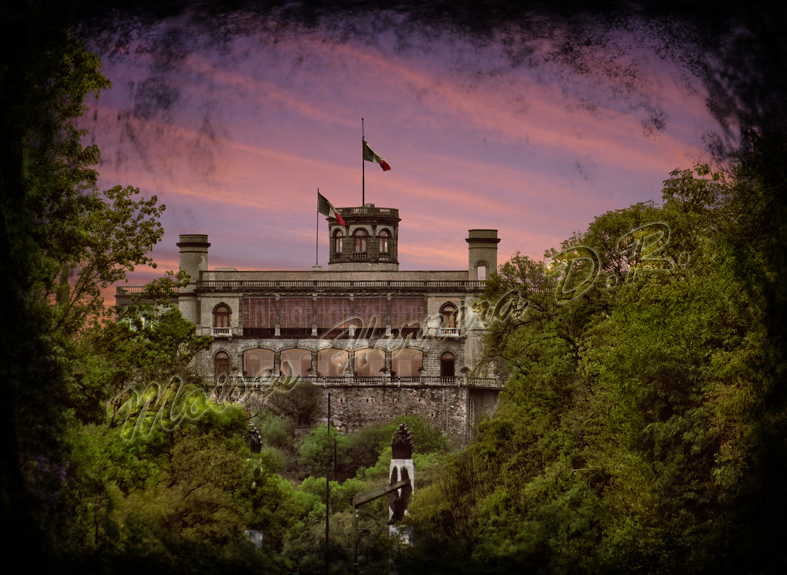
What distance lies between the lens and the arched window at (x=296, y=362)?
57188 millimetres

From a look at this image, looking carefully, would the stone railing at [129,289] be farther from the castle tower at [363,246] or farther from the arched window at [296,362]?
the arched window at [296,362]

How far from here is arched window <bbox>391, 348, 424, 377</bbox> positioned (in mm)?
59125

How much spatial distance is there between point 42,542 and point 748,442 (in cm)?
453

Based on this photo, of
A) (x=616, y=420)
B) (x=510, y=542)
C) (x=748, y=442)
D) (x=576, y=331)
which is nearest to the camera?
(x=748, y=442)

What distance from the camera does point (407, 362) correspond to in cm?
5988

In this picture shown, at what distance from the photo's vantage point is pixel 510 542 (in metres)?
8.06

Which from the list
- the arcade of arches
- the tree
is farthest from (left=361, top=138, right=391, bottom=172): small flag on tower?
the arcade of arches

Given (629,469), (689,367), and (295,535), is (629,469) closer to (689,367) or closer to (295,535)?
(689,367)

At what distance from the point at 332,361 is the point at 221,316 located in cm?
1525

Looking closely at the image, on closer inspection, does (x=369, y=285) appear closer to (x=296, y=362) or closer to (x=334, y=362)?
(x=334, y=362)

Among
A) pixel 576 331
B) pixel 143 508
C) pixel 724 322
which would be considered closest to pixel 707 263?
Result: pixel 724 322

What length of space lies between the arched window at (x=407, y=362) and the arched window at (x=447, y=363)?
1563mm

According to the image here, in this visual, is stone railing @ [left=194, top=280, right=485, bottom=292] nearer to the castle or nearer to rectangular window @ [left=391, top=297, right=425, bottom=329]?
the castle

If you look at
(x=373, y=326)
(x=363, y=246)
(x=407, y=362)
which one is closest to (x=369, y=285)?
(x=363, y=246)
